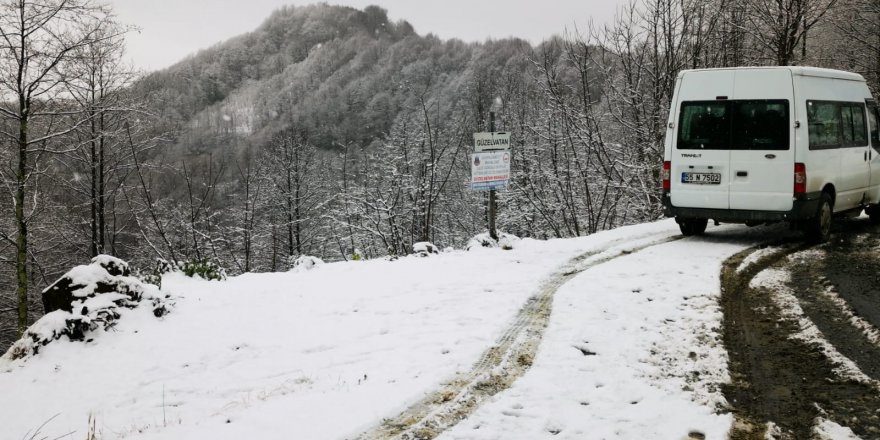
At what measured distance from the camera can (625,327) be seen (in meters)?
5.36

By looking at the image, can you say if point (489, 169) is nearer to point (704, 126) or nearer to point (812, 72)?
point (704, 126)

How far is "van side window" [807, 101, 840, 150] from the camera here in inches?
357

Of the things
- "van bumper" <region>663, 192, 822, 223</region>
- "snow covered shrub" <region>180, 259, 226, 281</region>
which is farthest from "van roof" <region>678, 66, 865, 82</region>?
"snow covered shrub" <region>180, 259, 226, 281</region>

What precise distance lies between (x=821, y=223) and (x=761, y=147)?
6.08ft

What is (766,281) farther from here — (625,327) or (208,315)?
(208,315)

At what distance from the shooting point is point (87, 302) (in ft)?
22.2

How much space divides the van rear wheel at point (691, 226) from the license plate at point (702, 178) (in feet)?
2.98

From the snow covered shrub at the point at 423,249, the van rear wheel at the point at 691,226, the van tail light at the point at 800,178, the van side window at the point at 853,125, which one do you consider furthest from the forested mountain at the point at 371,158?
the van side window at the point at 853,125

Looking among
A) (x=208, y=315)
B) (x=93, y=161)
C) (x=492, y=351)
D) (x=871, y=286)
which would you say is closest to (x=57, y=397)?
(x=208, y=315)

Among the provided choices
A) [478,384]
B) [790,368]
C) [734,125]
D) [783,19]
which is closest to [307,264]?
[478,384]

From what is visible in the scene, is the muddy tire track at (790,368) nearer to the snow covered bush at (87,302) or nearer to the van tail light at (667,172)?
the van tail light at (667,172)

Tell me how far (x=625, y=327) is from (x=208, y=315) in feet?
16.3

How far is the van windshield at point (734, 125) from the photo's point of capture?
8.93 m

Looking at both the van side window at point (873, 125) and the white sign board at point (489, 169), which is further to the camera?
the van side window at point (873, 125)
